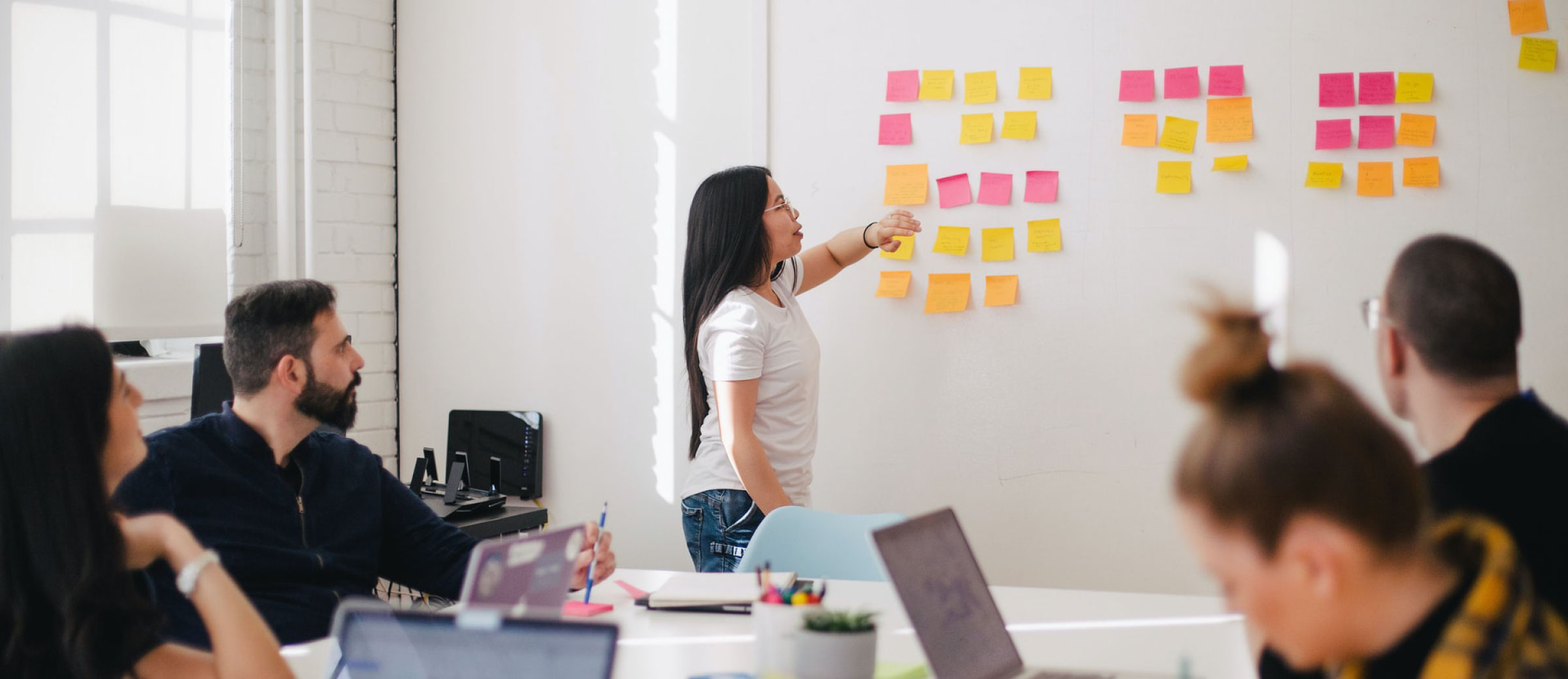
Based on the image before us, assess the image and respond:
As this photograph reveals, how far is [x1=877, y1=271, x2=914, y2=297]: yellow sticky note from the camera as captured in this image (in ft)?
10.5

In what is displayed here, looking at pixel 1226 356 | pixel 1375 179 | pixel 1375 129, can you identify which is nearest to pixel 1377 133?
pixel 1375 129

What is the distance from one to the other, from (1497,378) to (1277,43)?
168 cm

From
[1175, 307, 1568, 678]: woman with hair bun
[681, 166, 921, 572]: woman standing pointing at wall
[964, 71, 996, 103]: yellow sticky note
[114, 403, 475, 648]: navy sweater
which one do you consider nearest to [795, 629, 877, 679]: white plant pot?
[1175, 307, 1568, 678]: woman with hair bun

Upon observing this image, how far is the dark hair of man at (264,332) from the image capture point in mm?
2113

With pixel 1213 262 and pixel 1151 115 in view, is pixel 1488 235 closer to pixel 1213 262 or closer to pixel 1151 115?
pixel 1213 262

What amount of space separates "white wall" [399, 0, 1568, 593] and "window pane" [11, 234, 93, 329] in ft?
3.23

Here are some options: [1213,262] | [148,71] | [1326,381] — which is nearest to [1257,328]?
[1326,381]

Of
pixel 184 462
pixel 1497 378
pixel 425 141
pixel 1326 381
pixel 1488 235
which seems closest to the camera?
pixel 1326 381

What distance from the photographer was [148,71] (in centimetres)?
340

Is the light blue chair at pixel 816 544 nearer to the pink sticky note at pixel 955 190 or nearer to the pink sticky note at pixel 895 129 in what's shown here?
the pink sticky note at pixel 955 190

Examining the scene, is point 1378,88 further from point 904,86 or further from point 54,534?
point 54,534

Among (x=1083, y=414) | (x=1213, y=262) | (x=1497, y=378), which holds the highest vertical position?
(x=1213, y=262)

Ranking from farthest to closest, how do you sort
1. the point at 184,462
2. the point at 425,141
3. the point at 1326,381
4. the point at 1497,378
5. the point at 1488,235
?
the point at 425,141
the point at 1488,235
the point at 184,462
the point at 1497,378
the point at 1326,381

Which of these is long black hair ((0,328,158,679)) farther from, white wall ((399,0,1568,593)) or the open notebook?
white wall ((399,0,1568,593))
